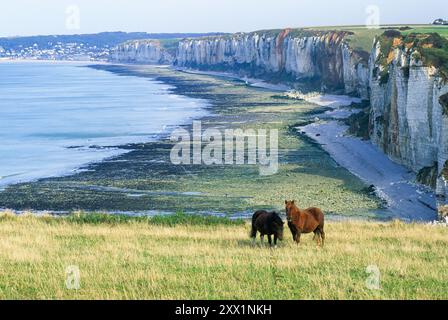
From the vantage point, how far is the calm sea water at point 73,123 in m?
58.4

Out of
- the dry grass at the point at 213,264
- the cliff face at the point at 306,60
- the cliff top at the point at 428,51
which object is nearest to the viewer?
the dry grass at the point at 213,264

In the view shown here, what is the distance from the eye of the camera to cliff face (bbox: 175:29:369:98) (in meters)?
112

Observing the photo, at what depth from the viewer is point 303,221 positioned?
17781 millimetres

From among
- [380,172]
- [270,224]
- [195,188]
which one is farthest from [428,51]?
[270,224]

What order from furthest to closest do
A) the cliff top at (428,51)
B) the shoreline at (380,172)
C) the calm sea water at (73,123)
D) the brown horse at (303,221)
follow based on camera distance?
1. the calm sea water at (73,123)
2. the cliff top at (428,51)
3. the shoreline at (380,172)
4. the brown horse at (303,221)

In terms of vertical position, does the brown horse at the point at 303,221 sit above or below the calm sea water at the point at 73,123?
above

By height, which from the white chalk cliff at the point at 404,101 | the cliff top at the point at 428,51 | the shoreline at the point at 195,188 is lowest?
the shoreline at the point at 195,188

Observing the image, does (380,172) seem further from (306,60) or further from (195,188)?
(306,60)

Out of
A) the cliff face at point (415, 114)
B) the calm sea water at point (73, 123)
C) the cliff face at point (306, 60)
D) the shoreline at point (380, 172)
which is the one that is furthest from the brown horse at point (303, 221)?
the cliff face at point (306, 60)

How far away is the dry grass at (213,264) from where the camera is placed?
42.2ft

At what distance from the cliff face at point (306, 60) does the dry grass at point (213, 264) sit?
7988 cm

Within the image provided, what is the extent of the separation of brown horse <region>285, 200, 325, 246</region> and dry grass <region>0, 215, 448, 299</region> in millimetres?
303

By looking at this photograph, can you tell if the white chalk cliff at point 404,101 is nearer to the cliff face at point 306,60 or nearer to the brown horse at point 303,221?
the cliff face at point 306,60

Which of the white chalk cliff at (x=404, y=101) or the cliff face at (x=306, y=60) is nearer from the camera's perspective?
the white chalk cliff at (x=404, y=101)
